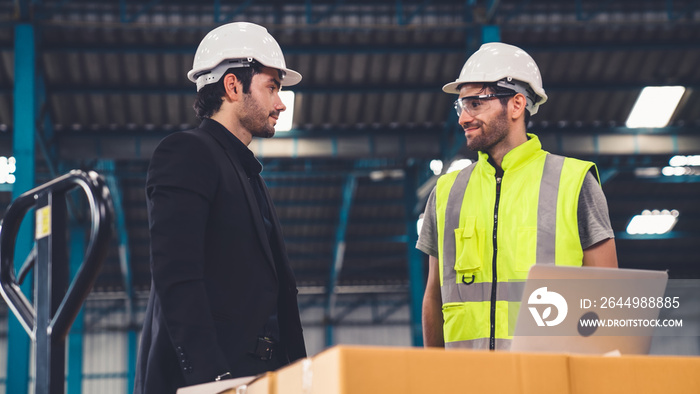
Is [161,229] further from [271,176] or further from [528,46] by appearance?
[271,176]

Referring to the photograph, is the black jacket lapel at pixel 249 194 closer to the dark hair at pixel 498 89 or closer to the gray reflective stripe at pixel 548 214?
the gray reflective stripe at pixel 548 214

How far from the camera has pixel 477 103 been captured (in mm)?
3982

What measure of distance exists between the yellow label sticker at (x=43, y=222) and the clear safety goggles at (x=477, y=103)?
2029 mm

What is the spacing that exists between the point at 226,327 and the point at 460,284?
47.7 inches

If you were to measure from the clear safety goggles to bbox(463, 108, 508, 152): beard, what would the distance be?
0.06 m

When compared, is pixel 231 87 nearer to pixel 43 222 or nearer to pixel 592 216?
pixel 43 222

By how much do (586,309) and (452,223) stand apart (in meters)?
1.49

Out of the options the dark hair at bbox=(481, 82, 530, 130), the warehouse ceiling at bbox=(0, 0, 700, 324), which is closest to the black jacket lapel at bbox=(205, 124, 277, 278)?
the dark hair at bbox=(481, 82, 530, 130)

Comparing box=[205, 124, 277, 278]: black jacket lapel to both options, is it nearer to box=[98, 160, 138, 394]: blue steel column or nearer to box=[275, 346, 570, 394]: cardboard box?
box=[275, 346, 570, 394]: cardboard box

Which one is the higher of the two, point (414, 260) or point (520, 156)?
point (414, 260)

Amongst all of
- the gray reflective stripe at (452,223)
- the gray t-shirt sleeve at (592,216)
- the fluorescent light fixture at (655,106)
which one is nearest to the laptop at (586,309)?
the gray t-shirt sleeve at (592,216)

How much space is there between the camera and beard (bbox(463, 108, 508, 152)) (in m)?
3.93

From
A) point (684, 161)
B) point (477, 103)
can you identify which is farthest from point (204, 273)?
point (684, 161)

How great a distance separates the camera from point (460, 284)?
12.2 feet
